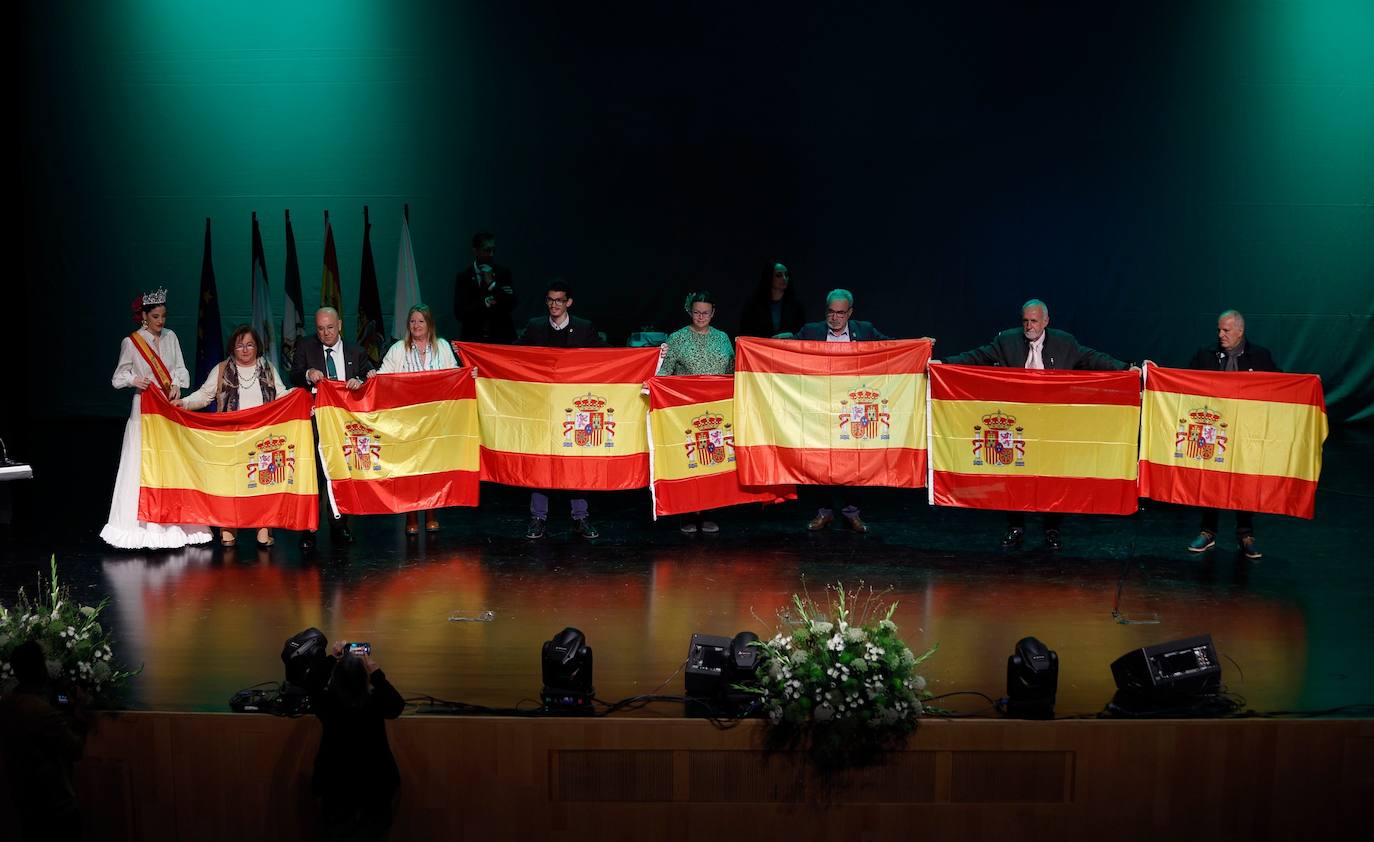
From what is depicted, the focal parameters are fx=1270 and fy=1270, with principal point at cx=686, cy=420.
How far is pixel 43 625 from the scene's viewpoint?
5402 mm

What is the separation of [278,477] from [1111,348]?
7932mm

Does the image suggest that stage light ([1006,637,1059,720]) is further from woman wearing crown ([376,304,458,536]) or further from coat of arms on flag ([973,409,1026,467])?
woman wearing crown ([376,304,458,536])

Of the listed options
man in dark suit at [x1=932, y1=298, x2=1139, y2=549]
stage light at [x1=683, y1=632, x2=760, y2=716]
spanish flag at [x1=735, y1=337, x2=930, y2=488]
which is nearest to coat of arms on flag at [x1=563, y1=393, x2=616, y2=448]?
spanish flag at [x1=735, y1=337, x2=930, y2=488]

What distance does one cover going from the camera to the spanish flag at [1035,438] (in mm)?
7855

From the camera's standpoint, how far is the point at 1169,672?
5.31m

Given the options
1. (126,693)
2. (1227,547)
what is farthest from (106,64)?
(1227,547)

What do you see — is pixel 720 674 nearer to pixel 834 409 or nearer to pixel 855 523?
pixel 834 409

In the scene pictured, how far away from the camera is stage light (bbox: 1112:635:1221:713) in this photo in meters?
5.26

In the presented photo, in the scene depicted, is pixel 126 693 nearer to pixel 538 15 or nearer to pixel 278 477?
pixel 278 477

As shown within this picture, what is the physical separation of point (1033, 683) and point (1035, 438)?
9.82 ft

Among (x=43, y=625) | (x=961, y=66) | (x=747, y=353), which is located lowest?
(x=43, y=625)

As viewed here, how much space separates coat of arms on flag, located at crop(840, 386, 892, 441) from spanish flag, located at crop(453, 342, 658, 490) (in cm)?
126

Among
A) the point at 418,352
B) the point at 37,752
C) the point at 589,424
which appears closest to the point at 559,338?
the point at 589,424

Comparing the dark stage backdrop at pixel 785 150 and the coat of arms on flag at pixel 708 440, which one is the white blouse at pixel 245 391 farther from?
the dark stage backdrop at pixel 785 150
